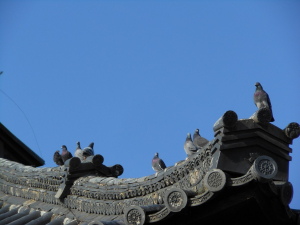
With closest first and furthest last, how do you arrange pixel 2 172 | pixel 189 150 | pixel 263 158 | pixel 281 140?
pixel 263 158
pixel 281 140
pixel 189 150
pixel 2 172

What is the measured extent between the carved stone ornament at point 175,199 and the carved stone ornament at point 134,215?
0.38 meters

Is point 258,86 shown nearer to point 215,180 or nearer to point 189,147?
point 189,147

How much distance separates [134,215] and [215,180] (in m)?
1.25

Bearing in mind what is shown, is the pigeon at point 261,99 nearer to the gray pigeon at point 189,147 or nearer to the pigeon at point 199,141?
the pigeon at point 199,141

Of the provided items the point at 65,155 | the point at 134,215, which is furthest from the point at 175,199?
the point at 65,155

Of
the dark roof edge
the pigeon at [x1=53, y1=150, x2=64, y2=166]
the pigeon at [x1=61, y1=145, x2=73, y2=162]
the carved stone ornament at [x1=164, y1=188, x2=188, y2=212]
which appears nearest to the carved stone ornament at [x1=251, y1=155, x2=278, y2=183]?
the carved stone ornament at [x1=164, y1=188, x2=188, y2=212]

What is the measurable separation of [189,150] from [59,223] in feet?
8.39

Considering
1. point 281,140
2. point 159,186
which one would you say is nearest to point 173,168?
point 159,186

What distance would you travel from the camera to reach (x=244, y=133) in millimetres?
9039

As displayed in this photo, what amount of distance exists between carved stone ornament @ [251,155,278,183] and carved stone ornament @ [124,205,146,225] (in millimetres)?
1670

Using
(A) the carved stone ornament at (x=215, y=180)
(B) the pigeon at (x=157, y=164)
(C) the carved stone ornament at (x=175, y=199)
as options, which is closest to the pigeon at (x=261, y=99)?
(A) the carved stone ornament at (x=215, y=180)

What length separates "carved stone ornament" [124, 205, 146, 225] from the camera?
A: 9.14m

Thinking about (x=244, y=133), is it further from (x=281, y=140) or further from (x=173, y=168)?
(x=173, y=168)

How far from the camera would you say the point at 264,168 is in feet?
28.2
